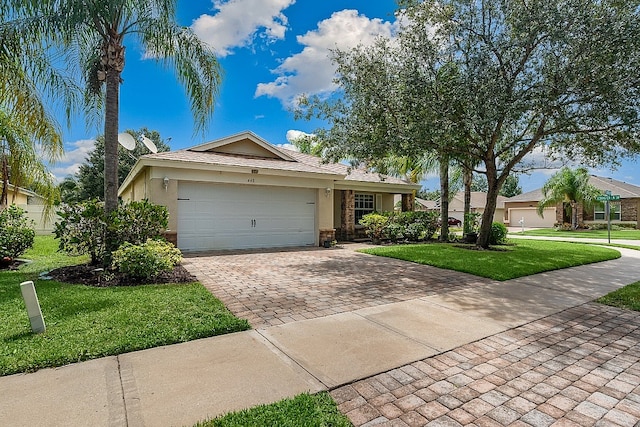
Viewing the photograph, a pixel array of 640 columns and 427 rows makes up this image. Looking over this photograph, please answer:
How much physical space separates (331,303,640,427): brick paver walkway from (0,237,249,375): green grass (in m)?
2.20

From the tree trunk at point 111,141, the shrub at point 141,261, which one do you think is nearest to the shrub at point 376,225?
the shrub at point 141,261

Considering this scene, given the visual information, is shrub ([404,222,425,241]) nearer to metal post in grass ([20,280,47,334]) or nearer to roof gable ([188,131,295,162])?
roof gable ([188,131,295,162])

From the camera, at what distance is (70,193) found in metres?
34.0

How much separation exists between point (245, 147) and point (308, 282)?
28.9ft

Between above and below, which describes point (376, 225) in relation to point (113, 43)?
below

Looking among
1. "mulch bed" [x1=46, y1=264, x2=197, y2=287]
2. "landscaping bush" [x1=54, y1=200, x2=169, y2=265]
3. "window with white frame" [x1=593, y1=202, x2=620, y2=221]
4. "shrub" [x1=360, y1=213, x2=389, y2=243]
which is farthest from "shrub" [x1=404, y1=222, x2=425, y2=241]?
"window with white frame" [x1=593, y1=202, x2=620, y2=221]

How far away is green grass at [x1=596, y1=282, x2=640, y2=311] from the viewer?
228 inches

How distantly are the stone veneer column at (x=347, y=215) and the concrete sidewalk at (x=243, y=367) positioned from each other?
10952mm

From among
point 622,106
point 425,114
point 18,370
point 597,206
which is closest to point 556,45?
point 622,106

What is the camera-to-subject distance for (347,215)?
54.4ft

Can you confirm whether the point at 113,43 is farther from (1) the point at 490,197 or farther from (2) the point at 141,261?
(1) the point at 490,197

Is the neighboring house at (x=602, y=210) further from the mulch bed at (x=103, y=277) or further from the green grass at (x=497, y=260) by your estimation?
the mulch bed at (x=103, y=277)

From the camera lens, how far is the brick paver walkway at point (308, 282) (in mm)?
5383

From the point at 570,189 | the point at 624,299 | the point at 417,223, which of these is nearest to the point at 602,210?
the point at 570,189
